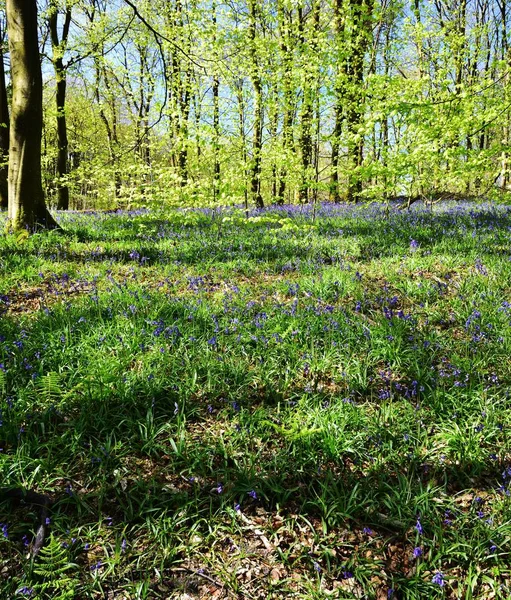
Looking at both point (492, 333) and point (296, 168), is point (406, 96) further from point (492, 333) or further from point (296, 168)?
point (492, 333)

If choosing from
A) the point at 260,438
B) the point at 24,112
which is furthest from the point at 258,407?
the point at 24,112

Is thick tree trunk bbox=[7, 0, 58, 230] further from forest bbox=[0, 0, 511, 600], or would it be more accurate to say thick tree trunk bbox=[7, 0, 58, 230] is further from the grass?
the grass

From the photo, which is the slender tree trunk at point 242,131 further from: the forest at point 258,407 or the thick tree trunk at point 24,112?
the thick tree trunk at point 24,112

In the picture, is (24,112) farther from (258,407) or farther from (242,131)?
(258,407)

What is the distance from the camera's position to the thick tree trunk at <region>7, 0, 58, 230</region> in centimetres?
750

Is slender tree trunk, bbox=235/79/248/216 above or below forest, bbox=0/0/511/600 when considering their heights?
above

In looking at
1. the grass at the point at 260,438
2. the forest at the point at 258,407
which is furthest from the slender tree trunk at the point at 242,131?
the grass at the point at 260,438

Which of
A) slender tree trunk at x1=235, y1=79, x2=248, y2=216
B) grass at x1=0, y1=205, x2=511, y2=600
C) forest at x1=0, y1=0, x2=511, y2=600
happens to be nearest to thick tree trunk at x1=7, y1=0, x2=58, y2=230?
forest at x1=0, y1=0, x2=511, y2=600

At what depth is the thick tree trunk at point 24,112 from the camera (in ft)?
24.6

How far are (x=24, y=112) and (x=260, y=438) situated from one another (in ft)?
27.5

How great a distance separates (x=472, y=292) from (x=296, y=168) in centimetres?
445

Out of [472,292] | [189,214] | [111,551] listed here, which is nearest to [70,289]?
[189,214]

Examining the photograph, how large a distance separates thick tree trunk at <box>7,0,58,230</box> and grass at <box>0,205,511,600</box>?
336cm

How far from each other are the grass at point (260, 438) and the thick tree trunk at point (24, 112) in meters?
3.36
